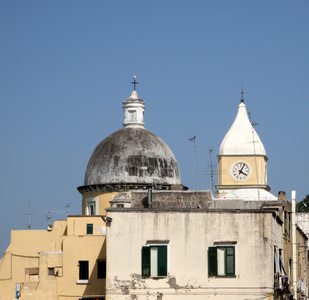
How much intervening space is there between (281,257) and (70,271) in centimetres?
1028

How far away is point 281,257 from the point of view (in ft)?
162

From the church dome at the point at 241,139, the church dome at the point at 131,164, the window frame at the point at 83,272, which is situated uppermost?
the church dome at the point at 241,139

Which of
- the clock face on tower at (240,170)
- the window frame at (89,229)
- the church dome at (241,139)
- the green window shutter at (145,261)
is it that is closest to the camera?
the green window shutter at (145,261)

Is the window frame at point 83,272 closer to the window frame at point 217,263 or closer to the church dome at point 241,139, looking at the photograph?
the window frame at point 217,263

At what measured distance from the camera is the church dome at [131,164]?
70875 mm

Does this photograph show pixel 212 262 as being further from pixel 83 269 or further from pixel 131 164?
pixel 131 164

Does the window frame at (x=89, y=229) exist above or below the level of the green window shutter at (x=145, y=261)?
above

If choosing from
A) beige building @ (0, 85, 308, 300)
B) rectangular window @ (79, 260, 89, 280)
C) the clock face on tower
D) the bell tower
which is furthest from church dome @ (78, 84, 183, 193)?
the clock face on tower

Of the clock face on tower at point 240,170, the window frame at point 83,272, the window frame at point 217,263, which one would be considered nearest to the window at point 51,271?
the window frame at point 83,272

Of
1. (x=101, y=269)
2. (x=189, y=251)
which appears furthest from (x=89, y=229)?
(x=189, y=251)

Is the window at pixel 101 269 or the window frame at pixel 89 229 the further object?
the window frame at pixel 89 229

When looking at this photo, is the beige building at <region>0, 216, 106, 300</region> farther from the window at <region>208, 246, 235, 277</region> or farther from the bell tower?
the bell tower

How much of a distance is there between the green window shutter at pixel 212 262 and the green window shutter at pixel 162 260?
1811mm

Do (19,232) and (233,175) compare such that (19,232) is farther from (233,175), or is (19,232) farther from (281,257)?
(233,175)
